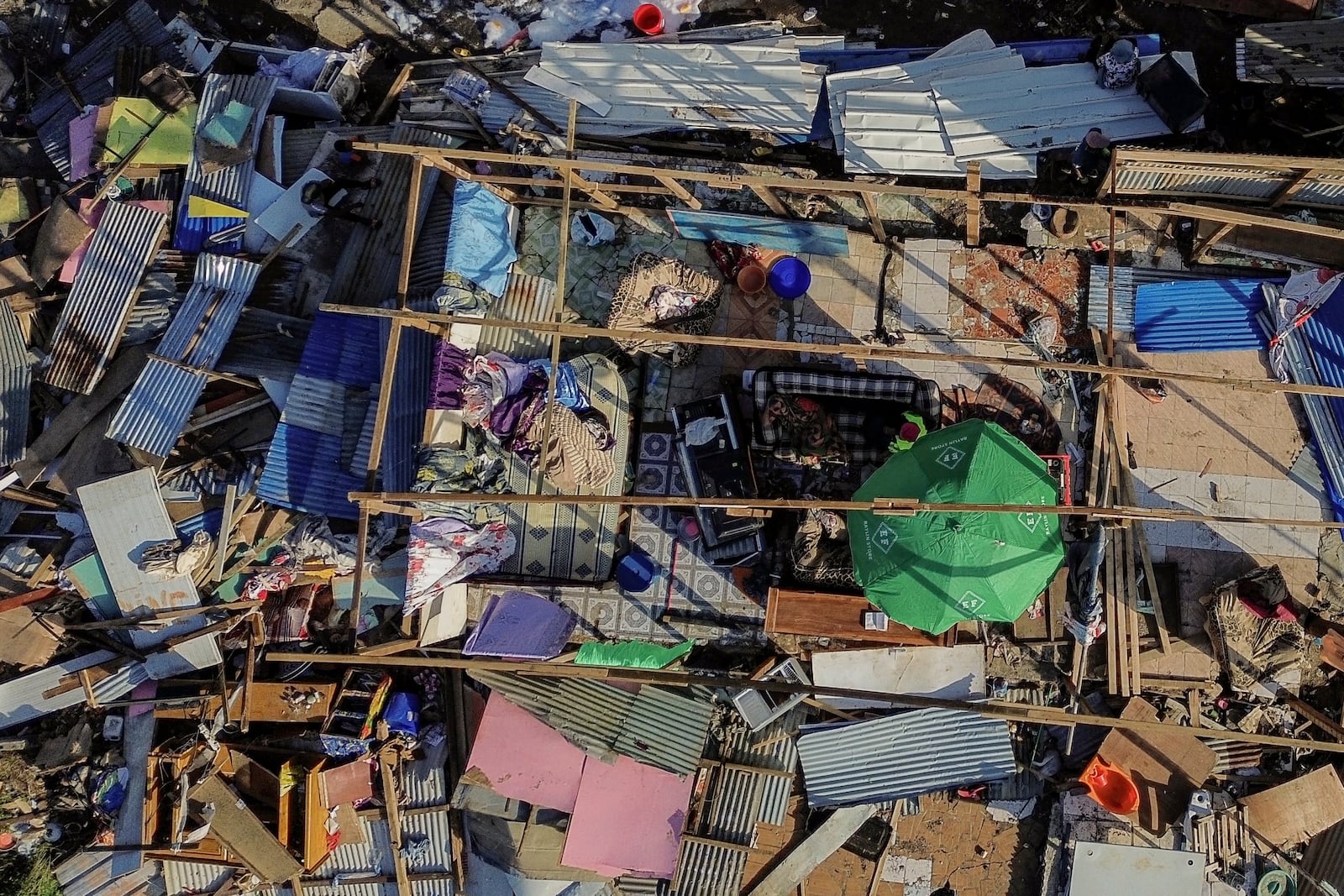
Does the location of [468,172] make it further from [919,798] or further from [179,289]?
[919,798]

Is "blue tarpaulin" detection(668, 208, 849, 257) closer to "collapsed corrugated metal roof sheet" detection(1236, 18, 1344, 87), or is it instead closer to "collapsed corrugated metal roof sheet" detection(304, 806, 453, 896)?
"collapsed corrugated metal roof sheet" detection(1236, 18, 1344, 87)

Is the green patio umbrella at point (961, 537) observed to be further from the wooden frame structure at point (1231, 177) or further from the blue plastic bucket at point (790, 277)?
the wooden frame structure at point (1231, 177)

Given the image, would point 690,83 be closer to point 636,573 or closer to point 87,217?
point 636,573

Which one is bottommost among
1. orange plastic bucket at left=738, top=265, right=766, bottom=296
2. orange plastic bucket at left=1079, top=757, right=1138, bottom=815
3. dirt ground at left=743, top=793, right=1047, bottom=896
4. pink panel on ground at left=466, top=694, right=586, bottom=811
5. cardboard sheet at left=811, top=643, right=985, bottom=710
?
dirt ground at left=743, top=793, right=1047, bottom=896

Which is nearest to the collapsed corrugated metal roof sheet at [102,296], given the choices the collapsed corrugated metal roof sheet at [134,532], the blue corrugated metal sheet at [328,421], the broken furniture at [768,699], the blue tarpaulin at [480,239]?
the collapsed corrugated metal roof sheet at [134,532]

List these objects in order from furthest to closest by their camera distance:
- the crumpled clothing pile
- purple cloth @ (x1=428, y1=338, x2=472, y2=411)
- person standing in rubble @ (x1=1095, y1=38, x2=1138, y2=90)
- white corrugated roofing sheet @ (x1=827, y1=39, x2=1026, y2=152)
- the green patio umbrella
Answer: white corrugated roofing sheet @ (x1=827, y1=39, x2=1026, y2=152)
person standing in rubble @ (x1=1095, y1=38, x2=1138, y2=90)
purple cloth @ (x1=428, y1=338, x2=472, y2=411)
the crumpled clothing pile
the green patio umbrella

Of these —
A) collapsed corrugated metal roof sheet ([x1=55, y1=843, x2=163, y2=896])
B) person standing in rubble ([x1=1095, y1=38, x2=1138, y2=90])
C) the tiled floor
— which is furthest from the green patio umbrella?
collapsed corrugated metal roof sheet ([x1=55, y1=843, x2=163, y2=896])

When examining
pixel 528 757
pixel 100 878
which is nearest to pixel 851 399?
pixel 528 757

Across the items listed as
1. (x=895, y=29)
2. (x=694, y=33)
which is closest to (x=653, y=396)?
(x=694, y=33)
